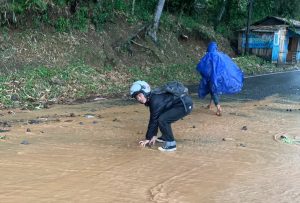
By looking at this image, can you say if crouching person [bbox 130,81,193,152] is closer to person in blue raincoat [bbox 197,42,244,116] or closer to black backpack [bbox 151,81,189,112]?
black backpack [bbox 151,81,189,112]

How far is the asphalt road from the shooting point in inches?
533

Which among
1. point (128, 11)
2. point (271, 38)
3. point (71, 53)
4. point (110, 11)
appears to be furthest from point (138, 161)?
point (271, 38)

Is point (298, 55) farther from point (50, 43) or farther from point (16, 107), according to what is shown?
point (16, 107)

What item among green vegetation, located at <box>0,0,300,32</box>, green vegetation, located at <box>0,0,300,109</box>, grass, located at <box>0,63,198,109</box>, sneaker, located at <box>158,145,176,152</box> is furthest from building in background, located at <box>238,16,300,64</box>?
sneaker, located at <box>158,145,176,152</box>

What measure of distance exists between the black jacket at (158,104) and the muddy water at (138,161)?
0.40 m

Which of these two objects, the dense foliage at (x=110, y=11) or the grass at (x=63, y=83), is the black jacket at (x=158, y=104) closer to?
the grass at (x=63, y=83)

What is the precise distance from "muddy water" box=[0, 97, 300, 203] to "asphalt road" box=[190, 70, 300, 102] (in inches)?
159

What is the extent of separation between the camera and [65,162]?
5.84m

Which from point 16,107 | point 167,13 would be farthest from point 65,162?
point 167,13

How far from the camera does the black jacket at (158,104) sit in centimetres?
654

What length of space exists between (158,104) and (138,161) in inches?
38.3

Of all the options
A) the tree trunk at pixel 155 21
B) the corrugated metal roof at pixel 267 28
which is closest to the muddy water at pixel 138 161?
the tree trunk at pixel 155 21

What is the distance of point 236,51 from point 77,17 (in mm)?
14617

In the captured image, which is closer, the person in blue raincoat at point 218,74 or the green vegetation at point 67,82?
the person in blue raincoat at point 218,74
